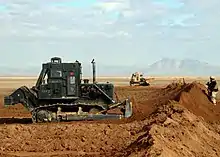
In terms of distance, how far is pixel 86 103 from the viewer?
26.5 meters

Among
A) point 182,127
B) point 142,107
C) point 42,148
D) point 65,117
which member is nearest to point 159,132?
point 182,127

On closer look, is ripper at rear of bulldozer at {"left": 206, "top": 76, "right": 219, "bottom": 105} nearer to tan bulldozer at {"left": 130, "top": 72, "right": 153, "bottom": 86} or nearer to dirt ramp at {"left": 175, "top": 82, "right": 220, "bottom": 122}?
dirt ramp at {"left": 175, "top": 82, "right": 220, "bottom": 122}

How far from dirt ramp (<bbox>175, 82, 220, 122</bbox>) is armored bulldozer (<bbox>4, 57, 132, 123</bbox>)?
555 centimetres

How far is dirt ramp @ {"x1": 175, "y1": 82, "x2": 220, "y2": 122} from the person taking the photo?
98.0ft

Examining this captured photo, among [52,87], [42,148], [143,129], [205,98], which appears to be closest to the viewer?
[42,148]

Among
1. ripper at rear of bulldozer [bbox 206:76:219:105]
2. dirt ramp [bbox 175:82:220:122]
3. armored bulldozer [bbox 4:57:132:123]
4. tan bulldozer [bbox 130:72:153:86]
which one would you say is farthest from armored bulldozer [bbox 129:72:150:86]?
armored bulldozer [bbox 4:57:132:123]

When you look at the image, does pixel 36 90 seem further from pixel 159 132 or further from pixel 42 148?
pixel 159 132

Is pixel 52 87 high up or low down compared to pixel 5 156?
up

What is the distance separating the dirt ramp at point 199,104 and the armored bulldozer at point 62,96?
5552 millimetres

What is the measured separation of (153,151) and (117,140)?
5.50 m

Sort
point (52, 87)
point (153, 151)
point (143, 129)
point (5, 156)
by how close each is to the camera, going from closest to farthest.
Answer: point (153, 151) → point (5, 156) → point (143, 129) → point (52, 87)

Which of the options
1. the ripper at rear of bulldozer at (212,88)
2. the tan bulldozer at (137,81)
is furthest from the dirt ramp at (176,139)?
the tan bulldozer at (137,81)

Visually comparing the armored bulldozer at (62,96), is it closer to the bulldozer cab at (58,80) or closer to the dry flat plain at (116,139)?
the bulldozer cab at (58,80)

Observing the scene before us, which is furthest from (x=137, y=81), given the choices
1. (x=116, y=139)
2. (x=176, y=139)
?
(x=176, y=139)
